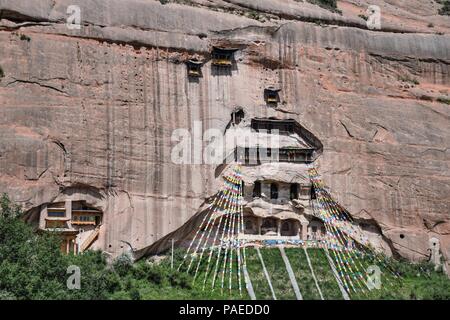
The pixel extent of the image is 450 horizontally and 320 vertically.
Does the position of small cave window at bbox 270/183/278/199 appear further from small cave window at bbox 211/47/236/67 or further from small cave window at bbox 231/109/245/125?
small cave window at bbox 211/47/236/67

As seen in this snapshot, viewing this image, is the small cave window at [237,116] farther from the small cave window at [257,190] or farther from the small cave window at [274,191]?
the small cave window at [274,191]

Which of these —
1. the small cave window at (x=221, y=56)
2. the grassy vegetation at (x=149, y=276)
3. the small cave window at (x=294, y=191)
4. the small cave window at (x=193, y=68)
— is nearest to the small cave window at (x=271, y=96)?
the small cave window at (x=221, y=56)

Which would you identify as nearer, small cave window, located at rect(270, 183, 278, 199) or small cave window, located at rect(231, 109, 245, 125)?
small cave window, located at rect(231, 109, 245, 125)

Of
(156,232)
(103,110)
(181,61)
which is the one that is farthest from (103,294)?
(181,61)

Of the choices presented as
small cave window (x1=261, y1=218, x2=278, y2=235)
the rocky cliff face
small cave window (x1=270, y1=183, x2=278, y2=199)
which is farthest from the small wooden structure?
small cave window (x1=261, y1=218, x2=278, y2=235)

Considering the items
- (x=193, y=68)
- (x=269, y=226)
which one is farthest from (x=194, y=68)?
(x=269, y=226)

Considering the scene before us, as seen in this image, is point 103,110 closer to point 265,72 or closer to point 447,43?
point 265,72
